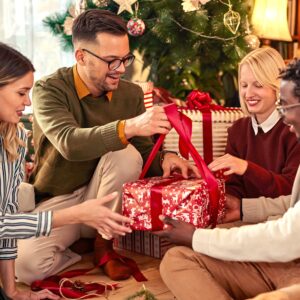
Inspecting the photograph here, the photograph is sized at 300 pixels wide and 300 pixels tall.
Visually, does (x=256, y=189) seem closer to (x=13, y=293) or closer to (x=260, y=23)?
(x=13, y=293)

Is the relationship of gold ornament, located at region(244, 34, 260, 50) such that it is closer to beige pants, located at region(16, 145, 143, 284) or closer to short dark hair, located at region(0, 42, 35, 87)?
beige pants, located at region(16, 145, 143, 284)

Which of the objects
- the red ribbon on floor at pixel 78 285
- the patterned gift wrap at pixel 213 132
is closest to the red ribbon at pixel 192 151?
the red ribbon on floor at pixel 78 285

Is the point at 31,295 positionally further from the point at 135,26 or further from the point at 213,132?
the point at 135,26

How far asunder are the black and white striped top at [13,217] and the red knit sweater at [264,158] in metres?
0.76

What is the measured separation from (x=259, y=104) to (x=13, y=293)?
1.13m

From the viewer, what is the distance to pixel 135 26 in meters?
2.85

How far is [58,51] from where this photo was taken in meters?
3.48

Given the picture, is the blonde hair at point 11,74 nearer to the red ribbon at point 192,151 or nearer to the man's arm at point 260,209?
the red ribbon at point 192,151

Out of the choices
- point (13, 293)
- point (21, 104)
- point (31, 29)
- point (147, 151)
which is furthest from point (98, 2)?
point (13, 293)

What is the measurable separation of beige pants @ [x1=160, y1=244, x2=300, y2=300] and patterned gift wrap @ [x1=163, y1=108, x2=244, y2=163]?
946 millimetres

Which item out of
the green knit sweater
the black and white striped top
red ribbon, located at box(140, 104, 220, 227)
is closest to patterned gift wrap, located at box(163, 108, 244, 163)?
the green knit sweater

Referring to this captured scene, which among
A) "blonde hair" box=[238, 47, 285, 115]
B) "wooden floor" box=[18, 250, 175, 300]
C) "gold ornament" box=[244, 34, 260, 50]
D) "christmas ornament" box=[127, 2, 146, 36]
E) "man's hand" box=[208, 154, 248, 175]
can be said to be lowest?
"wooden floor" box=[18, 250, 175, 300]

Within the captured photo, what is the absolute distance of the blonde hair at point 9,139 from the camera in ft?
6.01

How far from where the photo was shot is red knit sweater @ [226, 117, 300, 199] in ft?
6.87
